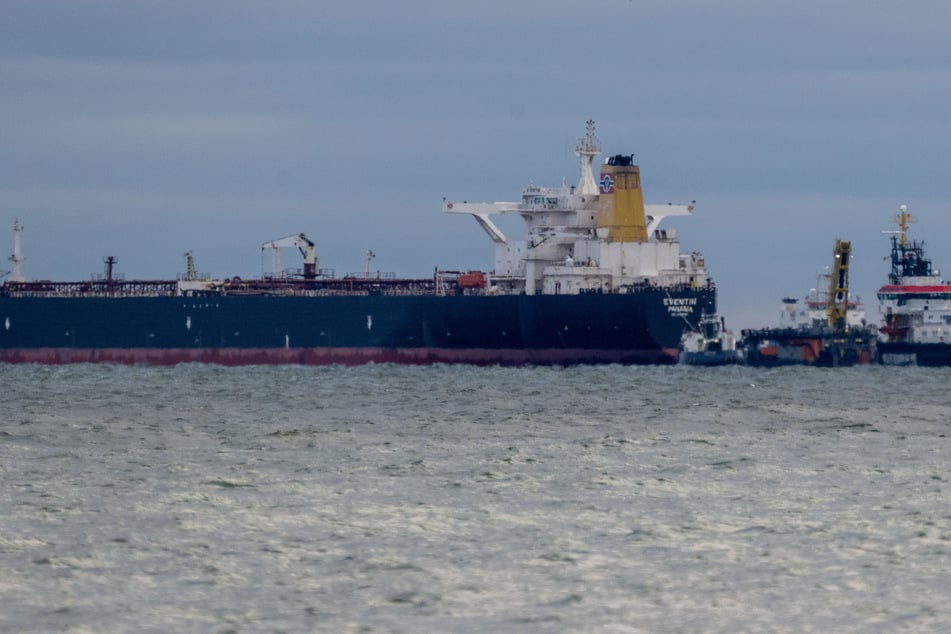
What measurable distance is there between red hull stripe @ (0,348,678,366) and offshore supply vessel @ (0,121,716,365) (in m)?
0.06

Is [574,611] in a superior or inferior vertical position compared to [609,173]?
inferior

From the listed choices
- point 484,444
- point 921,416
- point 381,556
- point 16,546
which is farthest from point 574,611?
point 921,416

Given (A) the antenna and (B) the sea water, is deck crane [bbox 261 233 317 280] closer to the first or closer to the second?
(A) the antenna

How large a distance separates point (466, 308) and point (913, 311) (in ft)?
74.9

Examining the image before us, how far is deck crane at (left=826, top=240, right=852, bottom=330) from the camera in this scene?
85.7m

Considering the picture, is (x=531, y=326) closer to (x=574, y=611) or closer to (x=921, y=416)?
(x=921, y=416)

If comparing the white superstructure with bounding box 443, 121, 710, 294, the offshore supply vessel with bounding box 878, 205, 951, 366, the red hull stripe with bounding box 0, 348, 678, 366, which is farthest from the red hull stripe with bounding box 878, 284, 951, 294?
the red hull stripe with bounding box 0, 348, 678, 366

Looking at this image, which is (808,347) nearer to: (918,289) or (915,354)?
(915,354)

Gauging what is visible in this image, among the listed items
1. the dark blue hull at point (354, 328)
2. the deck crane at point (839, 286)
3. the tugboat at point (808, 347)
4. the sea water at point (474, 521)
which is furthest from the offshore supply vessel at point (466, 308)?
the sea water at point (474, 521)

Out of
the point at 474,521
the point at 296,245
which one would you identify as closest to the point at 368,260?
the point at 296,245

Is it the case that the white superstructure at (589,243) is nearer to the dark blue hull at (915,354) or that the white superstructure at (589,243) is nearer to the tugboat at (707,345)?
the tugboat at (707,345)

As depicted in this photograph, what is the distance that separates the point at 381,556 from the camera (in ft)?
61.1

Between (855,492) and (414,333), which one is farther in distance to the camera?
(414,333)

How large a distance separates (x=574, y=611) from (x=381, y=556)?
3304 millimetres
